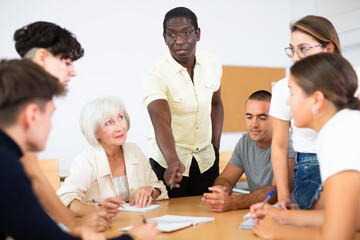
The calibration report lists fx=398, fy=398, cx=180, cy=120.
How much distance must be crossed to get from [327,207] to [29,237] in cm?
85

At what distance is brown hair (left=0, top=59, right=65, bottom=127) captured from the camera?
1064 millimetres

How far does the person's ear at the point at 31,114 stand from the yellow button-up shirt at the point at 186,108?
4.70ft

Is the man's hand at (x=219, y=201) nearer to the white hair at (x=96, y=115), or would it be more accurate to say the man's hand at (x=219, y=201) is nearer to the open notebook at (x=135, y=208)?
the open notebook at (x=135, y=208)

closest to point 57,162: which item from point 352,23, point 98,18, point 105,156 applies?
point 98,18

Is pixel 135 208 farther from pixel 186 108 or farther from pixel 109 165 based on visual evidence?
pixel 186 108

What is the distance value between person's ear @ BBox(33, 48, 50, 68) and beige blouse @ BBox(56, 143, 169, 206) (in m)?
0.74

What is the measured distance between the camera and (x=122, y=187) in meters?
2.32

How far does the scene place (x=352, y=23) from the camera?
5.76 meters

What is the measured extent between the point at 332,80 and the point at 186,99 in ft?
4.44

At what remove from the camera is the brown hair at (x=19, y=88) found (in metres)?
1.06

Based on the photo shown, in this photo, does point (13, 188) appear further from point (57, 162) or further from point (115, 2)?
point (115, 2)

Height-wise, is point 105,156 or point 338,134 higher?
point 338,134

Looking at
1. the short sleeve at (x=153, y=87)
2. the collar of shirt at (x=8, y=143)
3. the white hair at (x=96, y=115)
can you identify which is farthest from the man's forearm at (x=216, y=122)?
the collar of shirt at (x=8, y=143)

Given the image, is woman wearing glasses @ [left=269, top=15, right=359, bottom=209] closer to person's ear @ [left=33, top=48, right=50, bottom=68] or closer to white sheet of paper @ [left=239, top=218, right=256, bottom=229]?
white sheet of paper @ [left=239, top=218, right=256, bottom=229]
